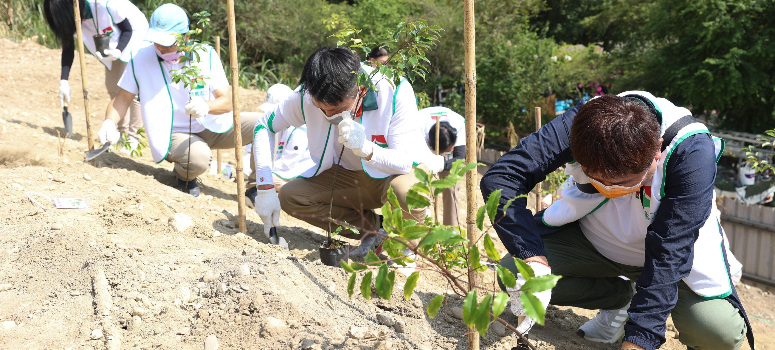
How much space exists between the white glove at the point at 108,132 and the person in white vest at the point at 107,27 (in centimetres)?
58

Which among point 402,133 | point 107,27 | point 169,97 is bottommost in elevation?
point 169,97

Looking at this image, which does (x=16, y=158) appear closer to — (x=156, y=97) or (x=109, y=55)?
(x=156, y=97)

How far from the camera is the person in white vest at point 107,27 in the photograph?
16.0ft

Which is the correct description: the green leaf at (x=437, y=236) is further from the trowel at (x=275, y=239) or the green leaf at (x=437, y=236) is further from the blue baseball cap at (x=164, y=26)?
the blue baseball cap at (x=164, y=26)

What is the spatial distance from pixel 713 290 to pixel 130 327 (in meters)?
2.00

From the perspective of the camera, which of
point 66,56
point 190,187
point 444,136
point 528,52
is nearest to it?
point 190,187

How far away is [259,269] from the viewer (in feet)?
7.89

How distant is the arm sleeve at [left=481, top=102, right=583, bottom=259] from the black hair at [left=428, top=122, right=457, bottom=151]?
2.34 metres

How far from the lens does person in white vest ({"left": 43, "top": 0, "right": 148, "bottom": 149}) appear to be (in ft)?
16.0

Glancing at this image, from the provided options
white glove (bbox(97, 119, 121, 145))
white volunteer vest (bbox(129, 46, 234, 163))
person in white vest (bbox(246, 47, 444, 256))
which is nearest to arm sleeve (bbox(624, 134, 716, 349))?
person in white vest (bbox(246, 47, 444, 256))

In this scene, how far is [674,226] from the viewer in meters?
2.05

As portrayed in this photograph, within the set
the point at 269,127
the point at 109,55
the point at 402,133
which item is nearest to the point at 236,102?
the point at 269,127

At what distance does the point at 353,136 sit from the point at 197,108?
1.51 meters

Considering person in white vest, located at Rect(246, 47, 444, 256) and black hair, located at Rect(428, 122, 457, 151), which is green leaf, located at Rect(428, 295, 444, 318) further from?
black hair, located at Rect(428, 122, 457, 151)
